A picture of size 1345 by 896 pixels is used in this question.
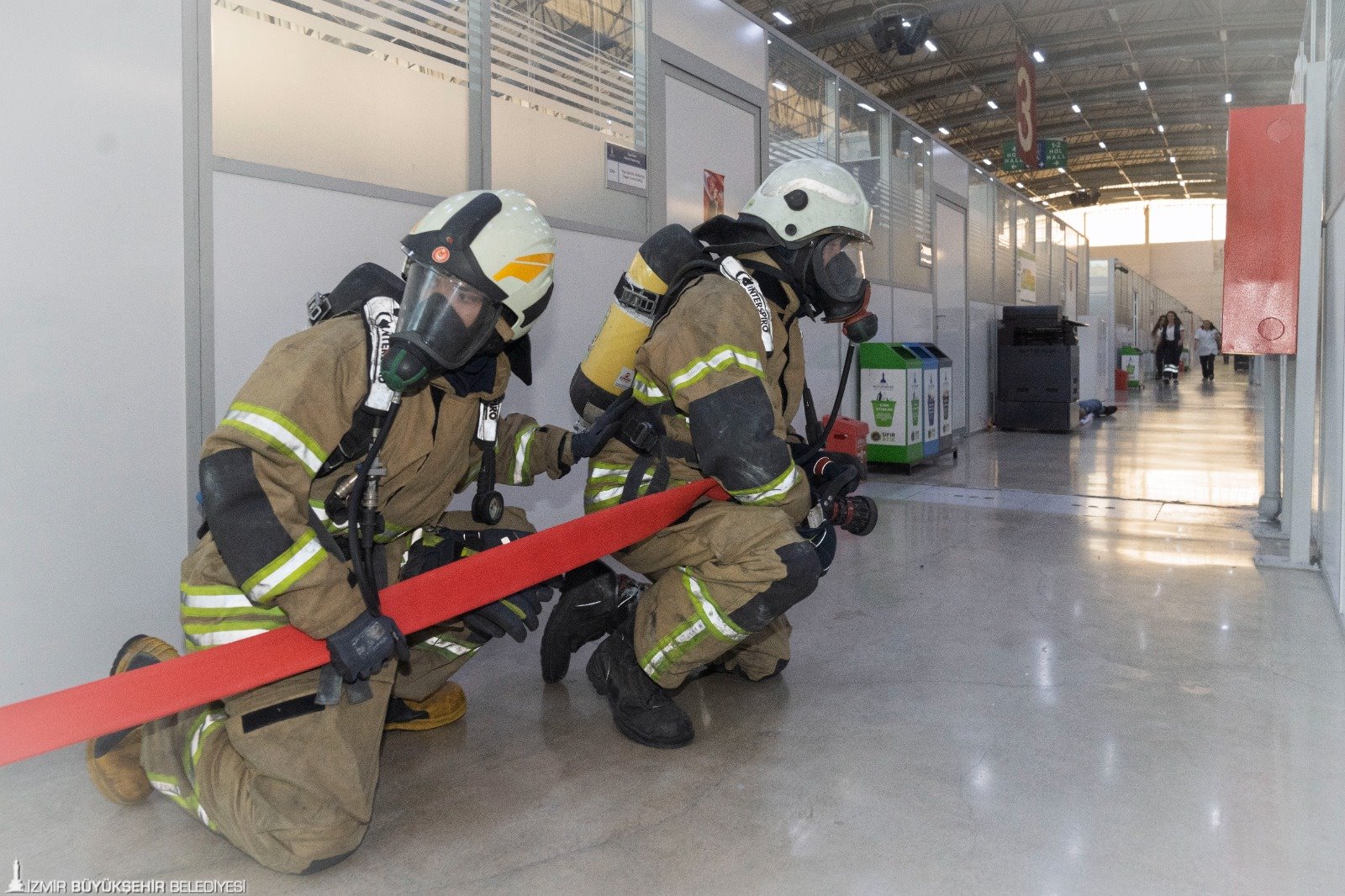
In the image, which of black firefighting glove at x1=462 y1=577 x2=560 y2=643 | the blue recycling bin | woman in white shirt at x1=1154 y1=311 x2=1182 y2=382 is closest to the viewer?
black firefighting glove at x1=462 y1=577 x2=560 y2=643

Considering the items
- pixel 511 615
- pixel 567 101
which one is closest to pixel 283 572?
pixel 511 615

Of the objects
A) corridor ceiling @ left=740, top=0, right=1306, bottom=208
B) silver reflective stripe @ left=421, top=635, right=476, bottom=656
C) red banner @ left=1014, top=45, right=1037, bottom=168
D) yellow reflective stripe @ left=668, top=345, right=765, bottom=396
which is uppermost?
corridor ceiling @ left=740, top=0, right=1306, bottom=208

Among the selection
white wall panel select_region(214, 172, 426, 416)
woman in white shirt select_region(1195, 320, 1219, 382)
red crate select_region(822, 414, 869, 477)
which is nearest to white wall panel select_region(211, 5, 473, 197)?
white wall panel select_region(214, 172, 426, 416)

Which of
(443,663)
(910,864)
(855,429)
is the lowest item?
(910,864)

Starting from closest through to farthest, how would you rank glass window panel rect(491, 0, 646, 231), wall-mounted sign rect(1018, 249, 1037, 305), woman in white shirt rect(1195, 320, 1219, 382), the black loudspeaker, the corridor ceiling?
glass window panel rect(491, 0, 646, 231) → the black loudspeaker → wall-mounted sign rect(1018, 249, 1037, 305) → the corridor ceiling → woman in white shirt rect(1195, 320, 1219, 382)

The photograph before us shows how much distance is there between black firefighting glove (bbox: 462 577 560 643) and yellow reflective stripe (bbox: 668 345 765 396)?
623mm

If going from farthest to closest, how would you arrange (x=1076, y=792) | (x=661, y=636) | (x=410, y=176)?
(x=410, y=176) < (x=661, y=636) < (x=1076, y=792)

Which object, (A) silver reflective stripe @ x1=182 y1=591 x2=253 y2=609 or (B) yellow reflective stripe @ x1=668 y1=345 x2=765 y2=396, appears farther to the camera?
(B) yellow reflective stripe @ x1=668 y1=345 x2=765 y2=396

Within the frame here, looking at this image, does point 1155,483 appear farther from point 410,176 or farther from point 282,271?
point 282,271

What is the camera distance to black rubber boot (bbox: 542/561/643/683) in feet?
9.39

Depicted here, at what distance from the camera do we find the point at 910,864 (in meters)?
1.87

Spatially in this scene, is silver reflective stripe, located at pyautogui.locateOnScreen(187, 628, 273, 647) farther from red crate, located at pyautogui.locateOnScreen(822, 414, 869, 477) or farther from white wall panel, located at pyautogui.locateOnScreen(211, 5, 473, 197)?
red crate, located at pyautogui.locateOnScreen(822, 414, 869, 477)

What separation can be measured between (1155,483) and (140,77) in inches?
268

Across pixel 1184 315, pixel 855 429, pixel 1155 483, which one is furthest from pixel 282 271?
pixel 1184 315
